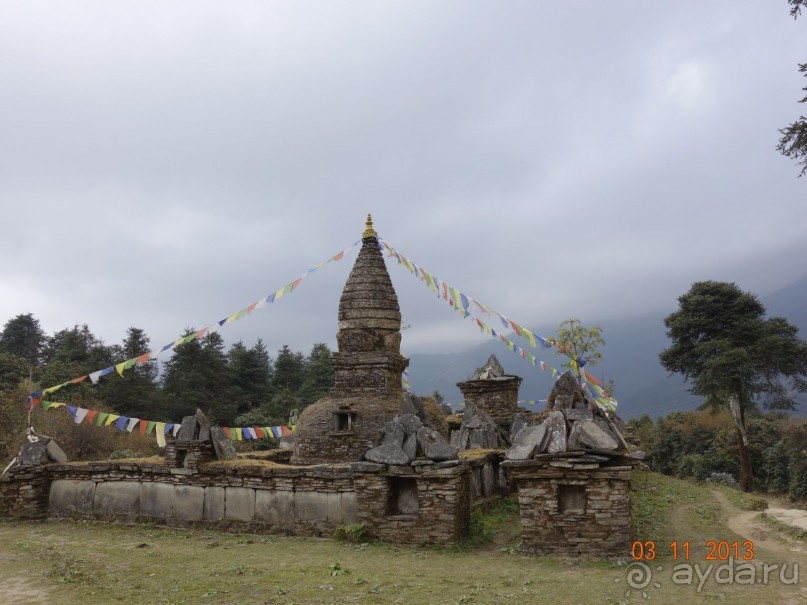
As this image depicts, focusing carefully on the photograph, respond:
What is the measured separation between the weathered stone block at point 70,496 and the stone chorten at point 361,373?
18.7 ft

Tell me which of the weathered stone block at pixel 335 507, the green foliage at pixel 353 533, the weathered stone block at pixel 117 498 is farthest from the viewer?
the weathered stone block at pixel 117 498

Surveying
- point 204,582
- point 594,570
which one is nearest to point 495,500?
point 594,570

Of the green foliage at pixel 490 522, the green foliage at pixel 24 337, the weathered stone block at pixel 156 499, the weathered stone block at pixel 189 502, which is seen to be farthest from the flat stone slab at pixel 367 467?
the green foliage at pixel 24 337

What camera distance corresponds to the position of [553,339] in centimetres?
1675

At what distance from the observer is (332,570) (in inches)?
378

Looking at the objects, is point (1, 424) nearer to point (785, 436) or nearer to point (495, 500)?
point (495, 500)

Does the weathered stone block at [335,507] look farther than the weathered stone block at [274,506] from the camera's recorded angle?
No

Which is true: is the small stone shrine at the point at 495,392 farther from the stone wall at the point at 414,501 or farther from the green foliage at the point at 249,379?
the green foliage at the point at 249,379

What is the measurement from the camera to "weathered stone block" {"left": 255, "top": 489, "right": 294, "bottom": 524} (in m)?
13.5

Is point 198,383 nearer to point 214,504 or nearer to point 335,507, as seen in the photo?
point 214,504

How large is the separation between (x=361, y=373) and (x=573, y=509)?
9426 mm

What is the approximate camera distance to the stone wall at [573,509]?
1023cm

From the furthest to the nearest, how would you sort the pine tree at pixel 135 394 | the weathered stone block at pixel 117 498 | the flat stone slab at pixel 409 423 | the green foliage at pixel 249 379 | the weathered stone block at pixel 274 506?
the green foliage at pixel 249 379, the pine tree at pixel 135 394, the weathered stone block at pixel 117 498, the weathered stone block at pixel 274 506, the flat stone slab at pixel 409 423

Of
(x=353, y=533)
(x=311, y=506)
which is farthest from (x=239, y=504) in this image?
(x=353, y=533)
